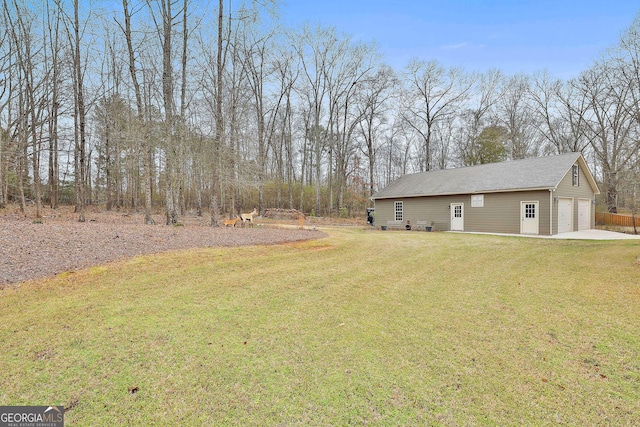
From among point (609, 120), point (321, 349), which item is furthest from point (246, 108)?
point (609, 120)

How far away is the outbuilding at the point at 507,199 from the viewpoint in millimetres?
12672

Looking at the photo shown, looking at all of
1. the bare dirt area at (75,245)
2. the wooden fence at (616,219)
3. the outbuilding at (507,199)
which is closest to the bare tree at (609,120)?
the wooden fence at (616,219)

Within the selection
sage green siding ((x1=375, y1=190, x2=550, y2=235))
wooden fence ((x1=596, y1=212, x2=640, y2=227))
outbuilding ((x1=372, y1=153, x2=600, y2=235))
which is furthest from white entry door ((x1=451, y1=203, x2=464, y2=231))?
wooden fence ((x1=596, y1=212, x2=640, y2=227))

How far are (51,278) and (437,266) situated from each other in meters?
6.82

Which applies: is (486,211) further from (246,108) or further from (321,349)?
(246,108)

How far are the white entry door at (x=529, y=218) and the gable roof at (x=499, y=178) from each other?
825 mm

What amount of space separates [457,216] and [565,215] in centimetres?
450

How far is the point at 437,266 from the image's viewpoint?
20.0 ft

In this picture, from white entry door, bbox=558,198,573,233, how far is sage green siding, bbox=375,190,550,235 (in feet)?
3.92

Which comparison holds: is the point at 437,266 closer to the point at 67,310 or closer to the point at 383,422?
the point at 383,422

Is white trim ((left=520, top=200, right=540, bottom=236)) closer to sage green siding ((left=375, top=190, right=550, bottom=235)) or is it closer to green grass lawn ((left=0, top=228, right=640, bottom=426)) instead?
sage green siding ((left=375, top=190, right=550, bottom=235))

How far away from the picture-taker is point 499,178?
1439 centimetres

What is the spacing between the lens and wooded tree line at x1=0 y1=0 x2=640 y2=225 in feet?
39.2

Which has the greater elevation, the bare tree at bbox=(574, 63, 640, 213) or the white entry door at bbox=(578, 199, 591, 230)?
the bare tree at bbox=(574, 63, 640, 213)
